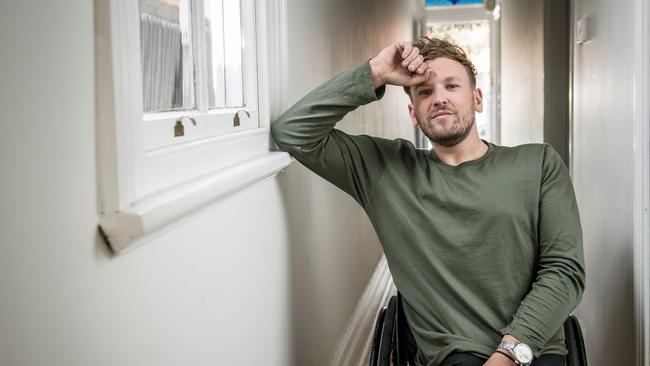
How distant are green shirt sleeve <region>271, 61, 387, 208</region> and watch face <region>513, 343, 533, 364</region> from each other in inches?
20.0

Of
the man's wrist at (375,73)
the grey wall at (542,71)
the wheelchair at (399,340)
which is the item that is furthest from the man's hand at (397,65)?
the grey wall at (542,71)

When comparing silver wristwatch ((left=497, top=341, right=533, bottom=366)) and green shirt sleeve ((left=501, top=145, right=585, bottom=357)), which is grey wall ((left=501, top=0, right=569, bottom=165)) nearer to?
green shirt sleeve ((left=501, top=145, right=585, bottom=357))

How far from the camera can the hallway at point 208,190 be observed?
668 millimetres

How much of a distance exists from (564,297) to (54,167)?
48.3 inches

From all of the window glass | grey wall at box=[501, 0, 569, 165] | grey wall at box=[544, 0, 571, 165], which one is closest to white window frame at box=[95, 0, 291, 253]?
grey wall at box=[501, 0, 569, 165]

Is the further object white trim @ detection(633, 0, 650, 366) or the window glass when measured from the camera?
the window glass

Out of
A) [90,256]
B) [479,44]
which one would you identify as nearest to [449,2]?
[479,44]

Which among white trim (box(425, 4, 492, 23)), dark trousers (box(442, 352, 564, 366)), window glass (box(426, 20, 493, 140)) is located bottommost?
dark trousers (box(442, 352, 564, 366))

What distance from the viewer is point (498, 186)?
5.40 ft

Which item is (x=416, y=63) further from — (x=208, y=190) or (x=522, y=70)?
(x=522, y=70)

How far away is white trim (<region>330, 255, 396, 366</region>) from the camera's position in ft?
8.18

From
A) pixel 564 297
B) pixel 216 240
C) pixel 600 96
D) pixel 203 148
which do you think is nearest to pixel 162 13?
pixel 203 148

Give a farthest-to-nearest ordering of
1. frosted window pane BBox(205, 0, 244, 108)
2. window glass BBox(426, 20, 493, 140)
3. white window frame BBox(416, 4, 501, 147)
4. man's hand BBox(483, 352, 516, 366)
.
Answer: window glass BBox(426, 20, 493, 140) < white window frame BBox(416, 4, 501, 147) < man's hand BBox(483, 352, 516, 366) < frosted window pane BBox(205, 0, 244, 108)

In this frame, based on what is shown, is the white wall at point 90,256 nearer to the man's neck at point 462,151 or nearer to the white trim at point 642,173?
the man's neck at point 462,151
